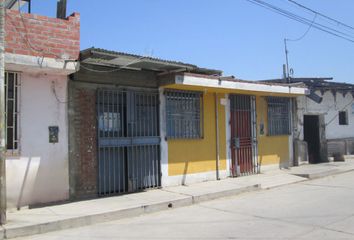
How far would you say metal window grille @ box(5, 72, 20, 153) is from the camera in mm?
8773

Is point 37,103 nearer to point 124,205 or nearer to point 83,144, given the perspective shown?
point 83,144

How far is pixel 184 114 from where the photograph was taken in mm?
12219

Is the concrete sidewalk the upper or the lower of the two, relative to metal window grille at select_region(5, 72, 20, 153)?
lower

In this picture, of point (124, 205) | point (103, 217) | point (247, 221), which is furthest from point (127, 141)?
point (247, 221)

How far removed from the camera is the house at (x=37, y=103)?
8.68 metres

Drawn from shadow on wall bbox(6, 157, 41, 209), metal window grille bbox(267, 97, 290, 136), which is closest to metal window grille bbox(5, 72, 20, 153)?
shadow on wall bbox(6, 157, 41, 209)

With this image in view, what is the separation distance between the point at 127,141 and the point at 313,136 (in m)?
10.9

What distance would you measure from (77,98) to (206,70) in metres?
4.10

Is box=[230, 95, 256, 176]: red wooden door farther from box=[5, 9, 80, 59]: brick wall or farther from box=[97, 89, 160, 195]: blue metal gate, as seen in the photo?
box=[5, 9, 80, 59]: brick wall

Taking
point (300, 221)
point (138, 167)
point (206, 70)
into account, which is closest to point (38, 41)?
point (138, 167)

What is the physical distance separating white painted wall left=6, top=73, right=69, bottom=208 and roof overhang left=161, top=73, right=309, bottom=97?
304 cm

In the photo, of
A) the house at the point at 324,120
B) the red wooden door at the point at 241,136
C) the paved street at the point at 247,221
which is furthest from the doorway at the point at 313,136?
the paved street at the point at 247,221

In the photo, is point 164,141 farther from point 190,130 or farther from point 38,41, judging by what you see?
point 38,41

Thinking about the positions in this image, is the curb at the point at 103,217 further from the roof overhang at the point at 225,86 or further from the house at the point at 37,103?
the roof overhang at the point at 225,86
